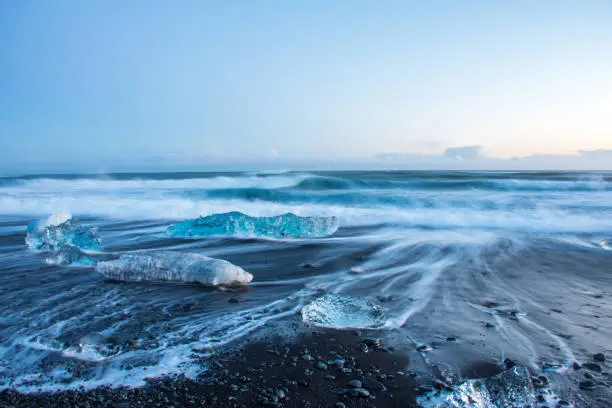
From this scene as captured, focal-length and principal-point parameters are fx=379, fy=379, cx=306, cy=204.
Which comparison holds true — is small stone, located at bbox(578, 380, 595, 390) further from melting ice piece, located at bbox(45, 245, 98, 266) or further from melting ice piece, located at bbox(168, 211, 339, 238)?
melting ice piece, located at bbox(168, 211, 339, 238)

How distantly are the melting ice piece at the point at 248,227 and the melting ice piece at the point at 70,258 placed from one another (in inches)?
87.9

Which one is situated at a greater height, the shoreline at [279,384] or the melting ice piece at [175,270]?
the melting ice piece at [175,270]

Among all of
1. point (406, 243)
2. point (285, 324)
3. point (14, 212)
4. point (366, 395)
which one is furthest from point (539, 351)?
point (14, 212)

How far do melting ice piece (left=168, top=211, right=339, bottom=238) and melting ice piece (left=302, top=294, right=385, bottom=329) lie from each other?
3.62 m

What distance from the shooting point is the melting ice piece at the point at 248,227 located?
7023 mm

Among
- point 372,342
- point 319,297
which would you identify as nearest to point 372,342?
point 372,342

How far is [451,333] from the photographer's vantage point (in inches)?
109

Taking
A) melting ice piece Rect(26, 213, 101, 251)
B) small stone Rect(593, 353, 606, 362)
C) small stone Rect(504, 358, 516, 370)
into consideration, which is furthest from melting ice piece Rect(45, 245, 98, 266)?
small stone Rect(593, 353, 606, 362)

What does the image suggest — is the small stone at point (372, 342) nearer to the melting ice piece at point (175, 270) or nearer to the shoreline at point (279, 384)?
the shoreline at point (279, 384)

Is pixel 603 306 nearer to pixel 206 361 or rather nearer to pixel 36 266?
pixel 206 361

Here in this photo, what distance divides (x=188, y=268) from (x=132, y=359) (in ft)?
5.61

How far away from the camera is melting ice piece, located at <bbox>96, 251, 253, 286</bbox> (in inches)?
153

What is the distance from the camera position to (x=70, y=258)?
475 centimetres

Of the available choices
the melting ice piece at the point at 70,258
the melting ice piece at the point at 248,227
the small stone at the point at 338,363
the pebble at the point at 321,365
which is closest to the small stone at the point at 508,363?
the small stone at the point at 338,363
